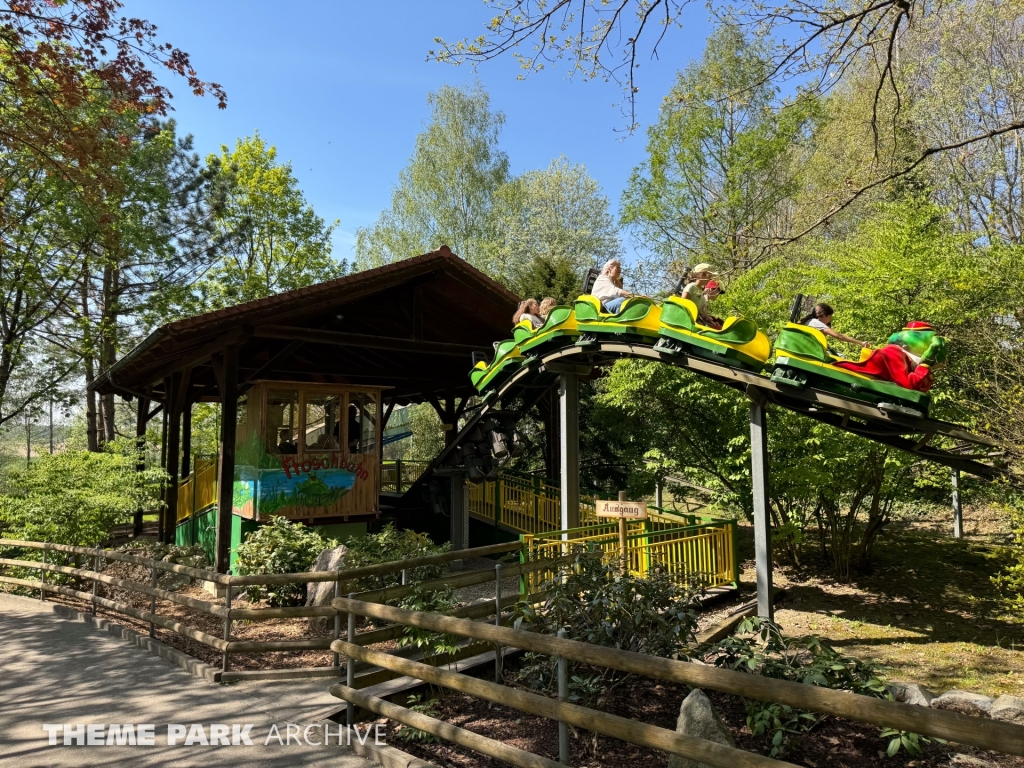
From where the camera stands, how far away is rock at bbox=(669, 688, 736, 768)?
3527 millimetres

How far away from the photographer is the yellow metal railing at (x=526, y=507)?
12.2 meters

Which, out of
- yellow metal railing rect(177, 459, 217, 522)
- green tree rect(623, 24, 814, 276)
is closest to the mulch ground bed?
yellow metal railing rect(177, 459, 217, 522)

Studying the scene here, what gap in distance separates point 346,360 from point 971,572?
12.7 metres

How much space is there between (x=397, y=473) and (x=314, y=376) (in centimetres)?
614

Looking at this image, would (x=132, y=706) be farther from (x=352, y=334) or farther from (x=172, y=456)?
(x=172, y=456)

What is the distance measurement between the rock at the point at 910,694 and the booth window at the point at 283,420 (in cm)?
985

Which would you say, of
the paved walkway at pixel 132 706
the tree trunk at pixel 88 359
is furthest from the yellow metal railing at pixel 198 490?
the tree trunk at pixel 88 359

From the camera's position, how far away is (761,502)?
743cm

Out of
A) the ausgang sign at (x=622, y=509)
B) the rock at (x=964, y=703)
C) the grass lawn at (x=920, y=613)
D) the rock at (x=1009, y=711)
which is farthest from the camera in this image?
the ausgang sign at (x=622, y=509)

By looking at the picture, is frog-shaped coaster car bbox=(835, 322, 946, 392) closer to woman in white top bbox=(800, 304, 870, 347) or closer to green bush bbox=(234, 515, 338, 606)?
woman in white top bbox=(800, 304, 870, 347)

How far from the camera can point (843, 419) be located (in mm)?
6707

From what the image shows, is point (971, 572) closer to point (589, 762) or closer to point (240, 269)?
point (589, 762)

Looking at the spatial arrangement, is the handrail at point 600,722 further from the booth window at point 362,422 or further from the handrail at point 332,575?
the booth window at point 362,422

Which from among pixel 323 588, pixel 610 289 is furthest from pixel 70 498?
Answer: pixel 610 289
